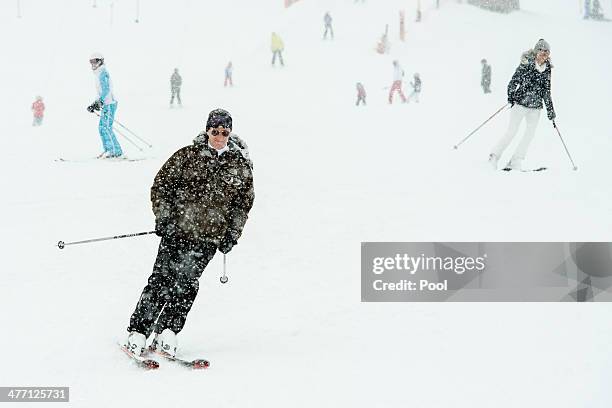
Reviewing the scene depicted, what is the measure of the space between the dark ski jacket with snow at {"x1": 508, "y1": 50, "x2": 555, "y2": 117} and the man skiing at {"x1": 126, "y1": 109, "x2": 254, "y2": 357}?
5.65m

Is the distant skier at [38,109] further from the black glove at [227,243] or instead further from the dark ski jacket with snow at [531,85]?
the black glove at [227,243]

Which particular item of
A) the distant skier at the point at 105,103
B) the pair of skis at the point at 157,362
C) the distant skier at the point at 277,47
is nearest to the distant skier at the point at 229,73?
the distant skier at the point at 277,47

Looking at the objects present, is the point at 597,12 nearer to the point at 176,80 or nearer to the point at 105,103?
the point at 176,80

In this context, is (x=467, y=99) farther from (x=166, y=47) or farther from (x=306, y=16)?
(x=166, y=47)

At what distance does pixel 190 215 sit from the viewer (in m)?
3.99

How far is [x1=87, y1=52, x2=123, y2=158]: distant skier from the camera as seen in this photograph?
938 centimetres

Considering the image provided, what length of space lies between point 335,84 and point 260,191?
580 inches

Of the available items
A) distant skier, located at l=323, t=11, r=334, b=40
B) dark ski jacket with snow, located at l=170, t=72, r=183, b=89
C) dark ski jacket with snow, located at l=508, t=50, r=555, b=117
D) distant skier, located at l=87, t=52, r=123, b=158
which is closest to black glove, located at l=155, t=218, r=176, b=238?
distant skier, located at l=87, t=52, r=123, b=158

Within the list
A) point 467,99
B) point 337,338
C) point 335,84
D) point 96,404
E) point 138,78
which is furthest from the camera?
point 138,78

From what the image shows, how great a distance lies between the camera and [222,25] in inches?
1297

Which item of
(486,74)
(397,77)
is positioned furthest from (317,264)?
(486,74)

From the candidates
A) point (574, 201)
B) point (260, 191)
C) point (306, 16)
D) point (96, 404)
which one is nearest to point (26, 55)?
point (306, 16)

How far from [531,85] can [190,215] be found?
599 cm

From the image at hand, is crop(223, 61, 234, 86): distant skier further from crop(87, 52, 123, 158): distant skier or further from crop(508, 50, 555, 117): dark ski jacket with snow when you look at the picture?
crop(508, 50, 555, 117): dark ski jacket with snow
